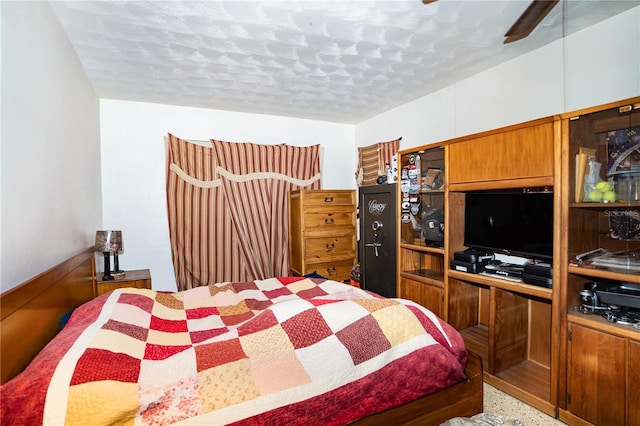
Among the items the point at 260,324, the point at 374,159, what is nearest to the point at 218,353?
the point at 260,324

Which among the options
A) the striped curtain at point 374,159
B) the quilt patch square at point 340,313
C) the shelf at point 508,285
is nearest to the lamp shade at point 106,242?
the quilt patch square at point 340,313

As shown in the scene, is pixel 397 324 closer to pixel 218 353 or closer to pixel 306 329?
pixel 306 329

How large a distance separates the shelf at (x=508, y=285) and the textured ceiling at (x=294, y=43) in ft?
5.54

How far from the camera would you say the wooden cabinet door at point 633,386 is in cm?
156

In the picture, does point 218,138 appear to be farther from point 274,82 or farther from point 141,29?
point 141,29

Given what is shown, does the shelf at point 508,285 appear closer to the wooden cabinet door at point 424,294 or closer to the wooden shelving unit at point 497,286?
the wooden shelving unit at point 497,286

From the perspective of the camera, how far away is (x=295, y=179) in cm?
427

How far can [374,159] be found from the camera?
4.19 m

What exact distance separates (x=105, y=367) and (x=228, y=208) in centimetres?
296

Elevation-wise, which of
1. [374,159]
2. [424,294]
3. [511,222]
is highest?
[374,159]

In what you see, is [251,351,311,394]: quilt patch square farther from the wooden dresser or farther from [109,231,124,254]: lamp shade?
the wooden dresser

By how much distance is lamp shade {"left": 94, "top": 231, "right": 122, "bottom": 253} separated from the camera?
8.75ft

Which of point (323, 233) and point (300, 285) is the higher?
point (323, 233)

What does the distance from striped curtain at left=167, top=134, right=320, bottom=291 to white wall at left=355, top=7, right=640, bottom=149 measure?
1.83 meters
